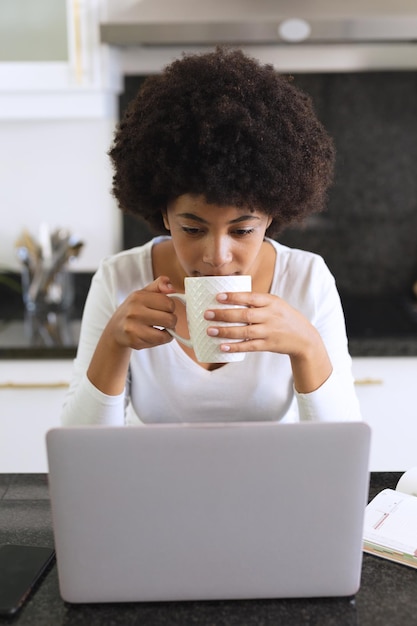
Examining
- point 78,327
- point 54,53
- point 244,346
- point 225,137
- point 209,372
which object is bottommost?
point 78,327

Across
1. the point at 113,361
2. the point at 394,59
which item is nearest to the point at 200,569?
the point at 113,361

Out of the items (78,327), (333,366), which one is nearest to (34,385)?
(78,327)

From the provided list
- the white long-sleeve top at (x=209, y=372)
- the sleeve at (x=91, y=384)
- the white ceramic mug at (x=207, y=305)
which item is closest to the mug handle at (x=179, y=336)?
the white ceramic mug at (x=207, y=305)

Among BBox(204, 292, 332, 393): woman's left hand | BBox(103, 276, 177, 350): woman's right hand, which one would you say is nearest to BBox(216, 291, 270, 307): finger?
BBox(204, 292, 332, 393): woman's left hand

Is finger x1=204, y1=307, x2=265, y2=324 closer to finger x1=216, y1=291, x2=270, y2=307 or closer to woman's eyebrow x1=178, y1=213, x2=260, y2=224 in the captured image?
finger x1=216, y1=291, x2=270, y2=307

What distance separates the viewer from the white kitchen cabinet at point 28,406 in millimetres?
2111

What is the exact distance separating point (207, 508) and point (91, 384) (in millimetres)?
445

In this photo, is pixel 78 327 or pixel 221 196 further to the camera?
pixel 78 327

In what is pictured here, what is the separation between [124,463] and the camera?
79 cm

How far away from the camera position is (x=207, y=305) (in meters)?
0.95

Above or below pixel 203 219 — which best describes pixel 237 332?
below

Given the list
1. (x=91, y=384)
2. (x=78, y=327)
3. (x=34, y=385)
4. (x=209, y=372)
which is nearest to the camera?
(x=91, y=384)

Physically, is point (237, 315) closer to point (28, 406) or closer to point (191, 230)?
point (191, 230)

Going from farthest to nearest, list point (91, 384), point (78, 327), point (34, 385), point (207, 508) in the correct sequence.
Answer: point (78, 327)
point (34, 385)
point (91, 384)
point (207, 508)
